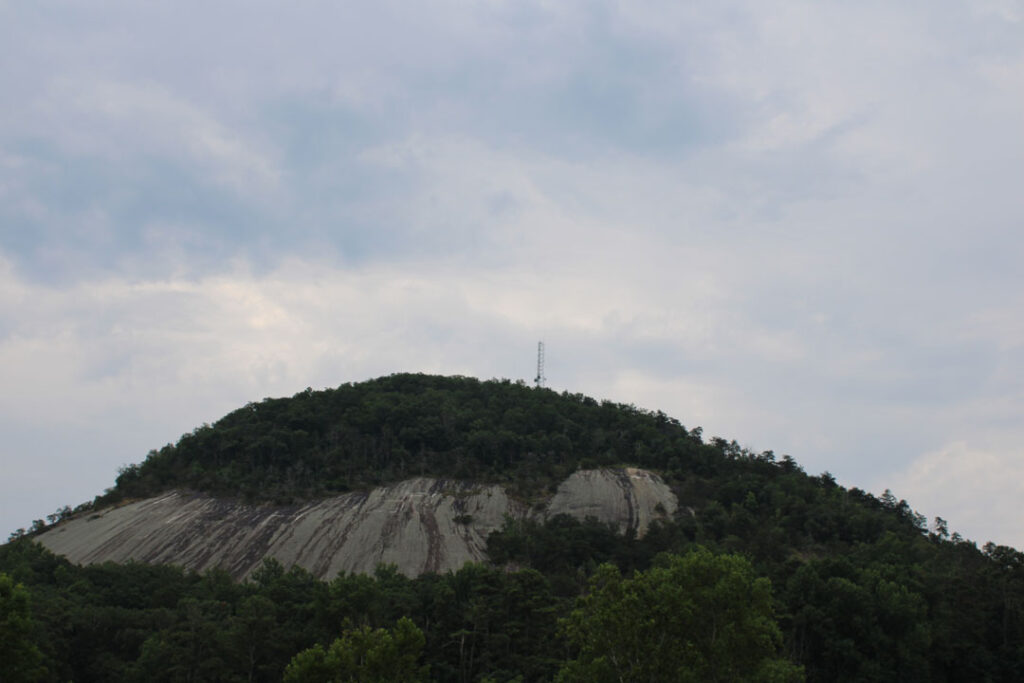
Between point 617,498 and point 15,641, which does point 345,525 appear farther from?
point 15,641

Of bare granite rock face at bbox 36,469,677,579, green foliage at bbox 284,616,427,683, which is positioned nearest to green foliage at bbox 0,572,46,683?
green foliage at bbox 284,616,427,683

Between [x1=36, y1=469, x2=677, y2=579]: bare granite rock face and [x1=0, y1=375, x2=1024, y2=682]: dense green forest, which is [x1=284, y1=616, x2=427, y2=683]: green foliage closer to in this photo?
[x1=0, y1=375, x2=1024, y2=682]: dense green forest

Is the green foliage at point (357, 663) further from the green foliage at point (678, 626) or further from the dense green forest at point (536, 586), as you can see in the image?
the green foliage at point (678, 626)

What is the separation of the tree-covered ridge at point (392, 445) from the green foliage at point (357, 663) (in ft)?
190

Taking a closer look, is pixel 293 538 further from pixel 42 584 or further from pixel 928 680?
pixel 928 680

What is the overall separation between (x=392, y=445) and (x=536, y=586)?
5459 centimetres

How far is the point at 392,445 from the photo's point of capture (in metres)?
108

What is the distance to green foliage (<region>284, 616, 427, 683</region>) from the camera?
39875 millimetres

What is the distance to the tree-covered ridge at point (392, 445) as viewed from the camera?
101938mm

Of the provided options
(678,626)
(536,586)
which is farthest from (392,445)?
(678,626)

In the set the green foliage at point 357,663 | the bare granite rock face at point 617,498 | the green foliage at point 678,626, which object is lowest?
the green foliage at point 357,663

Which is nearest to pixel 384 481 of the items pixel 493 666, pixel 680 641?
pixel 493 666

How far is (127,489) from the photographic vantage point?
104 m

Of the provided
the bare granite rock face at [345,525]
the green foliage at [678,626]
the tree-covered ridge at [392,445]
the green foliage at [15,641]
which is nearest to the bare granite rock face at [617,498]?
the bare granite rock face at [345,525]
